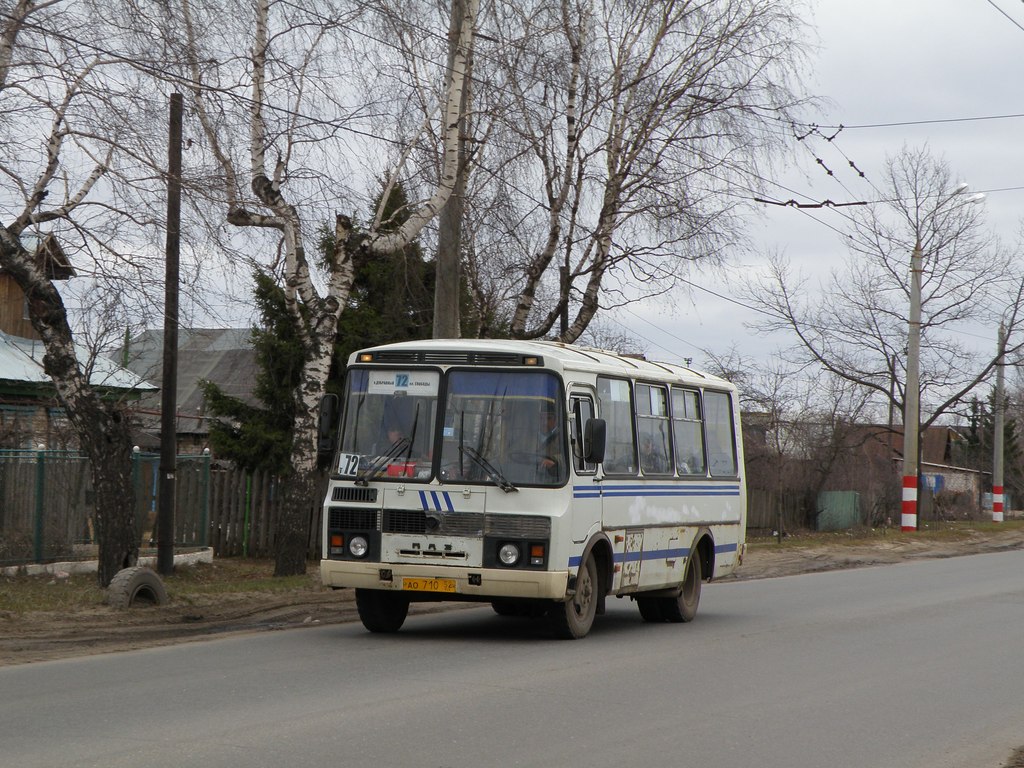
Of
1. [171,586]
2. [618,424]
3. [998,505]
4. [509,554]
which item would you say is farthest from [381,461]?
[998,505]

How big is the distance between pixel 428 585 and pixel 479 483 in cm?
105

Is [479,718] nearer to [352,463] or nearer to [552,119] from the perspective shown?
[352,463]

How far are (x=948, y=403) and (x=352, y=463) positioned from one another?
3582cm

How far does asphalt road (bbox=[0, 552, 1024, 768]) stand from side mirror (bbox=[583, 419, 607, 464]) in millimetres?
1791

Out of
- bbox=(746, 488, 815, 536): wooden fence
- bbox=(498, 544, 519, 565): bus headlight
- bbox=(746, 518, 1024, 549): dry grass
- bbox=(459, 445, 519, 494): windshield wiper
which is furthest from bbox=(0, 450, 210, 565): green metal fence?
bbox=(746, 488, 815, 536): wooden fence

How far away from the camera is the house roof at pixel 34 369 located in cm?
2855

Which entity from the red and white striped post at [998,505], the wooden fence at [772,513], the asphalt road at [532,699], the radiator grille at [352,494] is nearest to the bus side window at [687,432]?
the asphalt road at [532,699]

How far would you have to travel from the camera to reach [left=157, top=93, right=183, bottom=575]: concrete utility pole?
606 inches

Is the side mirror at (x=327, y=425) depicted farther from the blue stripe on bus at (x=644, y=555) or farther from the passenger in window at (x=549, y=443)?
the blue stripe on bus at (x=644, y=555)

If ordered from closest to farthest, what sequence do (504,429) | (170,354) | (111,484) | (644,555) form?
(504,429) → (644,555) → (111,484) → (170,354)

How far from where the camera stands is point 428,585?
39.3 feet

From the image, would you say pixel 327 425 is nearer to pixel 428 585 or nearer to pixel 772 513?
pixel 428 585

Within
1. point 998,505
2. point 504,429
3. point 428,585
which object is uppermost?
point 504,429

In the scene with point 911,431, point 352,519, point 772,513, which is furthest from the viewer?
point 772,513
